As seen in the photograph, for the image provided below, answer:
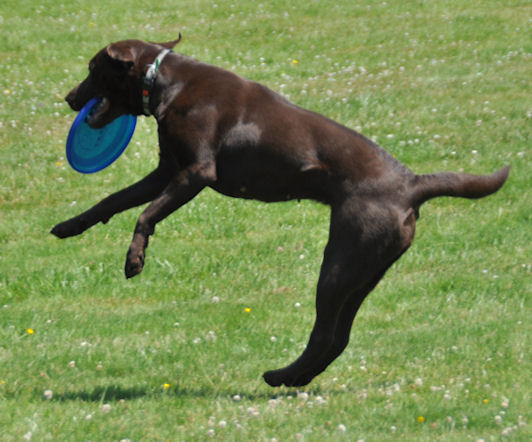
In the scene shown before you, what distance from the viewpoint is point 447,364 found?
5.71 m

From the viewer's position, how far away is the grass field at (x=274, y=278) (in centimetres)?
496

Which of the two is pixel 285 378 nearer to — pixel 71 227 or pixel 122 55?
pixel 71 227

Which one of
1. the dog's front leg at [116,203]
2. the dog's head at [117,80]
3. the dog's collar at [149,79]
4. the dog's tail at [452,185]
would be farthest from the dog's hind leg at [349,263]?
the dog's head at [117,80]

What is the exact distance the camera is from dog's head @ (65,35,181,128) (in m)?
5.40

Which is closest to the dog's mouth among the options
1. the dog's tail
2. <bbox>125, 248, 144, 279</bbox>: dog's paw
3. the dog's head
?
the dog's head

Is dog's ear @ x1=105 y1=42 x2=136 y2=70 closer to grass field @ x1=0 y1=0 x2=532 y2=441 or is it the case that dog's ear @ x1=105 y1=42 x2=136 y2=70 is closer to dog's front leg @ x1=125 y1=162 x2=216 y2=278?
dog's front leg @ x1=125 y1=162 x2=216 y2=278

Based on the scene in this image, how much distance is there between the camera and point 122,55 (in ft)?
17.5

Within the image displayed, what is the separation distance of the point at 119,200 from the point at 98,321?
144 centimetres

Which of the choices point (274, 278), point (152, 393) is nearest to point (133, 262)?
point (152, 393)

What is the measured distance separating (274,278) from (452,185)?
2748 mm

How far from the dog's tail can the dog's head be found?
5.83 ft

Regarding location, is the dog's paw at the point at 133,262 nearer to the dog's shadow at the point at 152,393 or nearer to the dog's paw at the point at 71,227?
the dog's paw at the point at 71,227

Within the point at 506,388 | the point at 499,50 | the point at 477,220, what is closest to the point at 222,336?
the point at 506,388

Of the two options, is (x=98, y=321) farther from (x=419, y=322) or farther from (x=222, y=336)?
(x=419, y=322)
